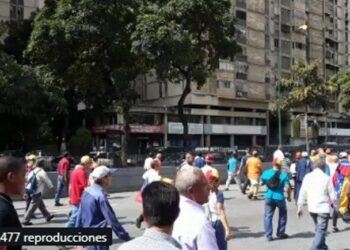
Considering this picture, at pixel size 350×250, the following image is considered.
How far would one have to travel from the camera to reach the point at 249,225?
1321 centimetres

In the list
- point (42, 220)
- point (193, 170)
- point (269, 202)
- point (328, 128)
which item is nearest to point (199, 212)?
point (193, 170)

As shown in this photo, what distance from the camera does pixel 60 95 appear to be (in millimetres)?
37062

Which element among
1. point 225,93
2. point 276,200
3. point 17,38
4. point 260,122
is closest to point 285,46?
point 260,122

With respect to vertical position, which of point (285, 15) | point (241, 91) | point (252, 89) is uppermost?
point (285, 15)

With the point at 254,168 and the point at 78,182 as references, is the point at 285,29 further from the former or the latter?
the point at 78,182

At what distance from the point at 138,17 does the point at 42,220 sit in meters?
16.4

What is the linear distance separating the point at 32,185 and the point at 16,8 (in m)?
60.0

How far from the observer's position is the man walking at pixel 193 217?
400cm

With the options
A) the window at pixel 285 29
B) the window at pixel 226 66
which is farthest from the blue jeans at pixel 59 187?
the window at pixel 285 29

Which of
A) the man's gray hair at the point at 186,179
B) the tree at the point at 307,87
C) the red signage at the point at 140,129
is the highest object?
the tree at the point at 307,87

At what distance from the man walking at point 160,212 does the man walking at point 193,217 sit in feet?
2.81

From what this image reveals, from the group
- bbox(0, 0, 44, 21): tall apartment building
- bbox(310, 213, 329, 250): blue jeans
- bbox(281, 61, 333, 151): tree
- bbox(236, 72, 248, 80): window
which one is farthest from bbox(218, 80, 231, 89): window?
bbox(310, 213, 329, 250): blue jeans

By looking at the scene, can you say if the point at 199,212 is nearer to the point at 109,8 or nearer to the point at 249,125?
the point at 109,8

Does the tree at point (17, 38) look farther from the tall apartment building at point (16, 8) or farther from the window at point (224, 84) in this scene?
the window at point (224, 84)
